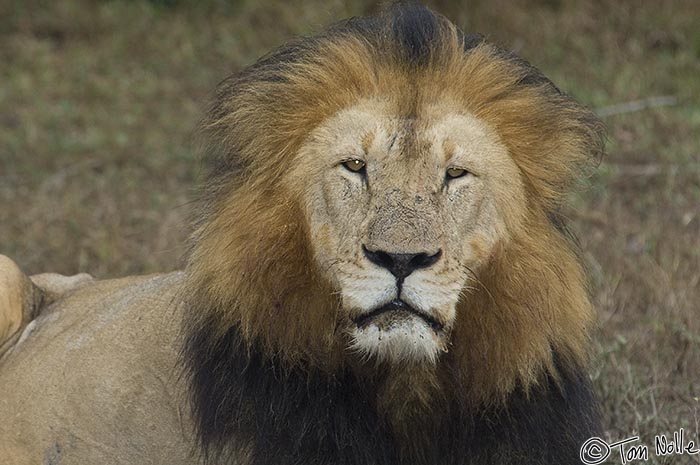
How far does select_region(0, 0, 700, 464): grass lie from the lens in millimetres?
4949

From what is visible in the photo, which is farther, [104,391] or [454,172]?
[104,391]

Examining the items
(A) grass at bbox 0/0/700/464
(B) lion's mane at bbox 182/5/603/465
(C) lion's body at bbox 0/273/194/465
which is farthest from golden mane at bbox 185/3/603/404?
(A) grass at bbox 0/0/700/464

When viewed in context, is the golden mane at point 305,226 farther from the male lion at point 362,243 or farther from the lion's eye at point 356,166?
the lion's eye at point 356,166

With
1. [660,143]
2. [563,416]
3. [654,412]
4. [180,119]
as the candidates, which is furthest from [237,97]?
[180,119]

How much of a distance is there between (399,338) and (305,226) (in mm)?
418

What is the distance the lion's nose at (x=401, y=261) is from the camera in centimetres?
257

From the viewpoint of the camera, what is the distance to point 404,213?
2.68 metres

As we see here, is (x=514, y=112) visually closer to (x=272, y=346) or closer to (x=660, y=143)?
(x=272, y=346)

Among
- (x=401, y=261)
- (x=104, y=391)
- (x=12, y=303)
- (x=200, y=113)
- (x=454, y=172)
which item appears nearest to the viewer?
(x=401, y=261)

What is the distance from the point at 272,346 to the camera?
115 inches

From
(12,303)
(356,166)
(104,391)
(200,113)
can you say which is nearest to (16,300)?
(12,303)

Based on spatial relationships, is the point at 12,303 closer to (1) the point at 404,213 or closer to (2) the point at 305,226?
(2) the point at 305,226

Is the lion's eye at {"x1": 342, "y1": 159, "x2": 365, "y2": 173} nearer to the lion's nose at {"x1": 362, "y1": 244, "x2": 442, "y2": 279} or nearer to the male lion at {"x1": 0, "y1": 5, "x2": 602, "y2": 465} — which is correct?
the male lion at {"x1": 0, "y1": 5, "x2": 602, "y2": 465}

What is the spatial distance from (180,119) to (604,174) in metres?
3.27
